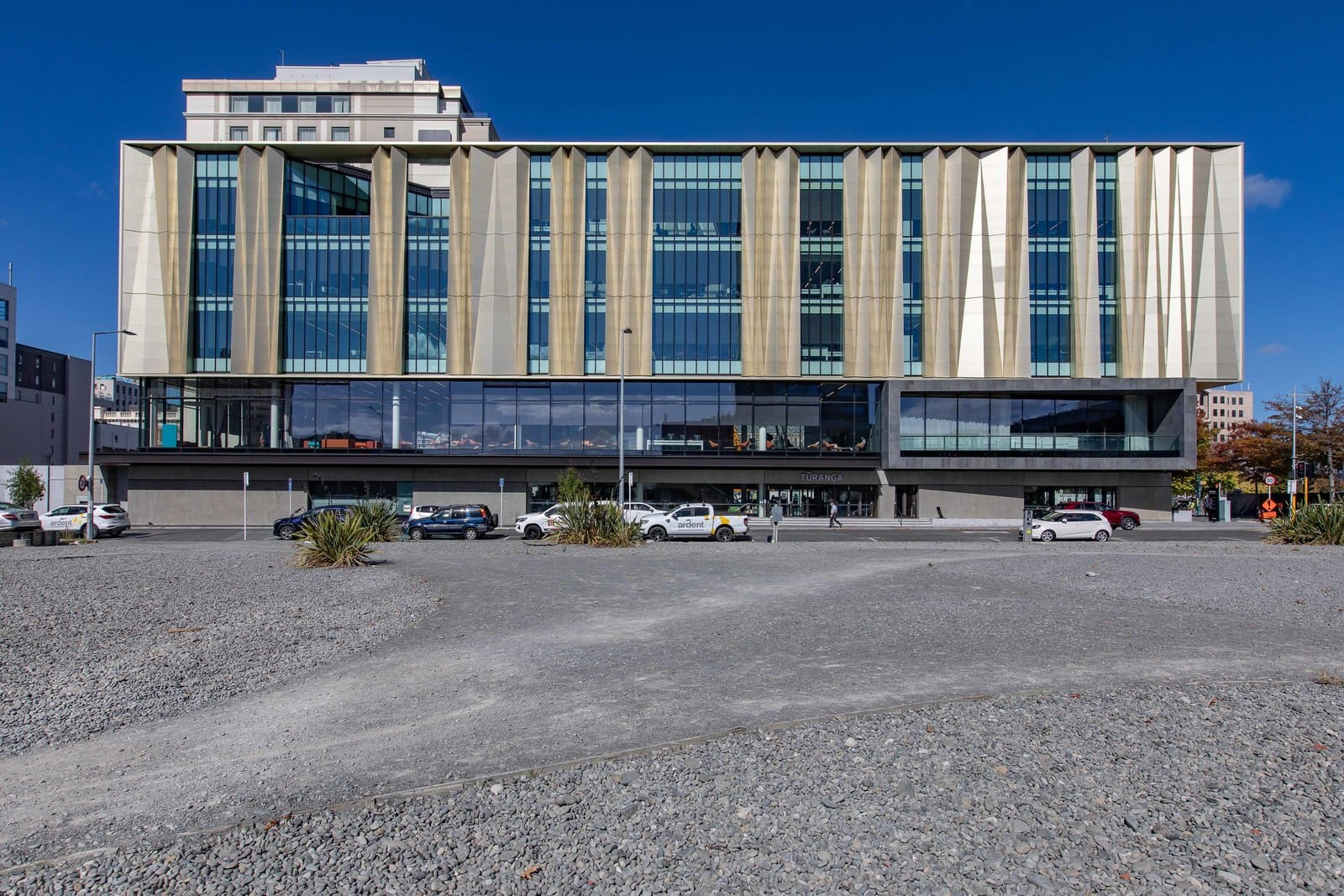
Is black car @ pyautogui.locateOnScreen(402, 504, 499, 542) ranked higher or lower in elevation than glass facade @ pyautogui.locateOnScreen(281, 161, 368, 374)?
lower

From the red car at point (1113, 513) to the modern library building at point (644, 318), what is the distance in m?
1.44

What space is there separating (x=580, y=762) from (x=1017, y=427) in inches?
1891

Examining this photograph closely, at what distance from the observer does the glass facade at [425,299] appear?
4834 cm

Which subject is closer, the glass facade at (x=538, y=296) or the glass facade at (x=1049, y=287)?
the glass facade at (x=1049, y=287)

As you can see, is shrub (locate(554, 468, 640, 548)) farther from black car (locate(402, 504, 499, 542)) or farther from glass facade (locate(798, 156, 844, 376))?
glass facade (locate(798, 156, 844, 376))

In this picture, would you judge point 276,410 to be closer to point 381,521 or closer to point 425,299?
point 425,299

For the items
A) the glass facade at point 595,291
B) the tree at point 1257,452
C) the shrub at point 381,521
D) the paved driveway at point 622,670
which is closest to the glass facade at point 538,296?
the glass facade at point 595,291

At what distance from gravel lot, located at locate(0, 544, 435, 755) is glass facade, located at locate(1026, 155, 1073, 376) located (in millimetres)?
42073

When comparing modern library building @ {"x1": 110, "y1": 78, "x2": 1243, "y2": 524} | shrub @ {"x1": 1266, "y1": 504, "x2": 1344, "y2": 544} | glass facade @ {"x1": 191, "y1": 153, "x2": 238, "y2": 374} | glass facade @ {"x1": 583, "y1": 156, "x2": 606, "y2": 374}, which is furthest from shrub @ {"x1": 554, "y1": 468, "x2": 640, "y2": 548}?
glass facade @ {"x1": 191, "y1": 153, "x2": 238, "y2": 374}

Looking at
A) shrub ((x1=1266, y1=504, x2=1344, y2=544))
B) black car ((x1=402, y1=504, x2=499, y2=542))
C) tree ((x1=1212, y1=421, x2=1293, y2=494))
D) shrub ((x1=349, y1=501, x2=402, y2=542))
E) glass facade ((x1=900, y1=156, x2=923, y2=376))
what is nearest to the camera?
shrub ((x1=349, y1=501, x2=402, y2=542))

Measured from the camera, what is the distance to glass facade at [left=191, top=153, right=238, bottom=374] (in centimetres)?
4812

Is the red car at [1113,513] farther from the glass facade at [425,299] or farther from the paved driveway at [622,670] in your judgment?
the glass facade at [425,299]

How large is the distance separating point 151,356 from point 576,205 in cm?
2693

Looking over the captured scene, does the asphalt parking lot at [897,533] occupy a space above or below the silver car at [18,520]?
below
